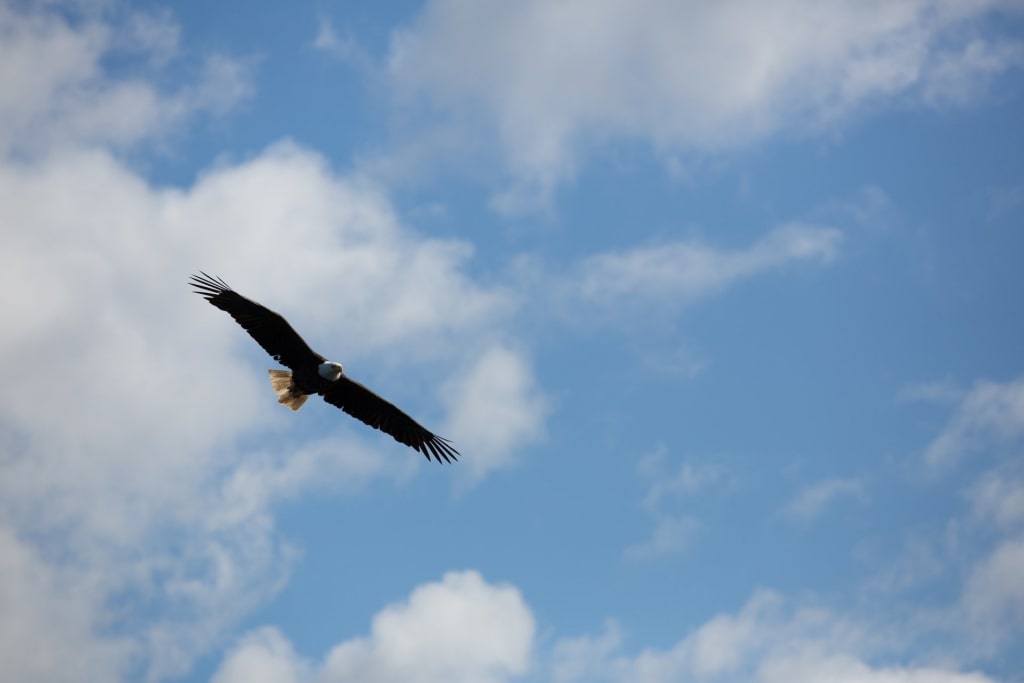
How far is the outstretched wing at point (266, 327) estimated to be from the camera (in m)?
27.0

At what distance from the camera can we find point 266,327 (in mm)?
27641

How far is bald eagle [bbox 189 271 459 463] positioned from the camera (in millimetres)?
27203

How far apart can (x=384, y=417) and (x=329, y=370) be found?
85.2 inches

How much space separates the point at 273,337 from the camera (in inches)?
1097

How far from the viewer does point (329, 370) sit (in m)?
28.1

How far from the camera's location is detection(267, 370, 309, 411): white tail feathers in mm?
28594

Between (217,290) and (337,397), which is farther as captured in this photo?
(337,397)

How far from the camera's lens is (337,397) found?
29375mm

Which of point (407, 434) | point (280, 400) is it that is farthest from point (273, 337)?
point (407, 434)

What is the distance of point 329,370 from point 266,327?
5.41 feet

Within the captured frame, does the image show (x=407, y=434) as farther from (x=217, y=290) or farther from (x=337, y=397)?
(x=217, y=290)

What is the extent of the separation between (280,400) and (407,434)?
302 cm

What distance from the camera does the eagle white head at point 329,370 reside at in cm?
2804

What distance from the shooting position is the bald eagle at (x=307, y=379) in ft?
89.2
